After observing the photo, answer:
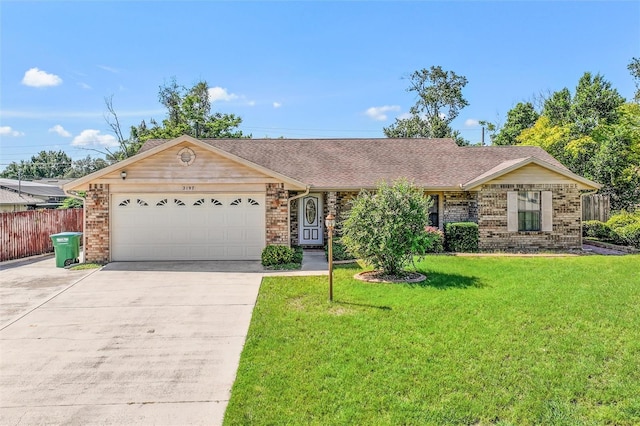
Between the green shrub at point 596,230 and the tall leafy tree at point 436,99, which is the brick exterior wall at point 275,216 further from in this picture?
the tall leafy tree at point 436,99

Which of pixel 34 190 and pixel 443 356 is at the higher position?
pixel 34 190

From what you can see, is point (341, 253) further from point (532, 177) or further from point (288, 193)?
point (532, 177)

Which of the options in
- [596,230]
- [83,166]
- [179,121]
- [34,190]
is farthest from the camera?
[83,166]

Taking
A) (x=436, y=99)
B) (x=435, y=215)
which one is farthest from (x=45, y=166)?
(x=435, y=215)

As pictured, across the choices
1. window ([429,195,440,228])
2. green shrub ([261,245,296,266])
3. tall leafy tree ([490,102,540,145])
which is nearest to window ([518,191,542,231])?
window ([429,195,440,228])

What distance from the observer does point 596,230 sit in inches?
655

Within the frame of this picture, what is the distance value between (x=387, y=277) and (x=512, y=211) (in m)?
7.23

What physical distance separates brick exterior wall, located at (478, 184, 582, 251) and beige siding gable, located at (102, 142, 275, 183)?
776 cm

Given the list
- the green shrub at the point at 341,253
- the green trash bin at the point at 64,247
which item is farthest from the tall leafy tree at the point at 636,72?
the green trash bin at the point at 64,247

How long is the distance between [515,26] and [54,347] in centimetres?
1701

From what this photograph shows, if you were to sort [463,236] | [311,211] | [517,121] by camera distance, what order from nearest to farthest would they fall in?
1. [463,236]
2. [311,211]
3. [517,121]

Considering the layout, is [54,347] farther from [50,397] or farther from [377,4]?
[377,4]

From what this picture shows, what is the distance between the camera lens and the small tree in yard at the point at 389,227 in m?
9.30

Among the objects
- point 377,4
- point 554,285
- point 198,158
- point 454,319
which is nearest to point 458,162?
point 377,4
